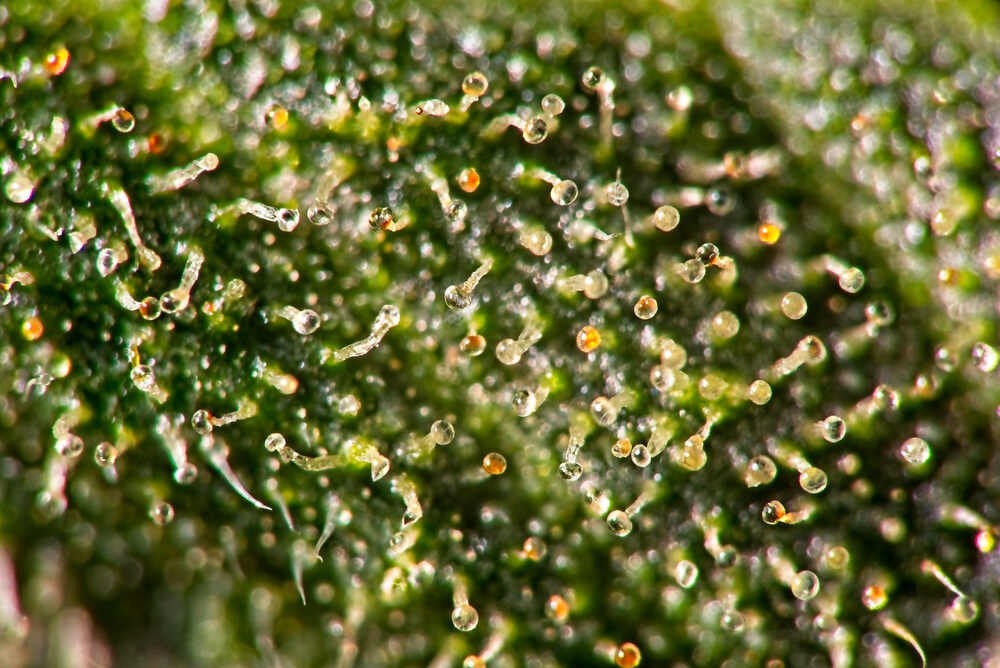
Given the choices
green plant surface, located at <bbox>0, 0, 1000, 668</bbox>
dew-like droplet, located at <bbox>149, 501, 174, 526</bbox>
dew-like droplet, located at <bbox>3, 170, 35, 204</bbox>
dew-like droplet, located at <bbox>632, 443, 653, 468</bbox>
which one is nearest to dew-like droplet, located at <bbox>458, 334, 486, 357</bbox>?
green plant surface, located at <bbox>0, 0, 1000, 668</bbox>

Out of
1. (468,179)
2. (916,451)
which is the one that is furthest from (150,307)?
(916,451)

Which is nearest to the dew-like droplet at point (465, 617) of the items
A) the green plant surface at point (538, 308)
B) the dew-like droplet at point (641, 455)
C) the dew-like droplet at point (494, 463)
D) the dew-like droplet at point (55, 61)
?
the green plant surface at point (538, 308)

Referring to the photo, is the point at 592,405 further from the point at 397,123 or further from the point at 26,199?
the point at 26,199

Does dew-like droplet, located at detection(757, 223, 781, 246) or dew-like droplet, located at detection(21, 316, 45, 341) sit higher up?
dew-like droplet, located at detection(757, 223, 781, 246)

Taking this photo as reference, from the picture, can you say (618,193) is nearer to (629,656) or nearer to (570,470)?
(570,470)

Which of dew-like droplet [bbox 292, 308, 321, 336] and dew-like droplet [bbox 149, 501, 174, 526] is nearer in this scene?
dew-like droplet [bbox 292, 308, 321, 336]

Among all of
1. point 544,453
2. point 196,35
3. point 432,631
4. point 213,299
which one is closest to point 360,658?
point 432,631

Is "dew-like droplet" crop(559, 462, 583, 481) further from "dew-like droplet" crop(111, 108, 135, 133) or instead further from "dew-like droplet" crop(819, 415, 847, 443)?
"dew-like droplet" crop(111, 108, 135, 133)
